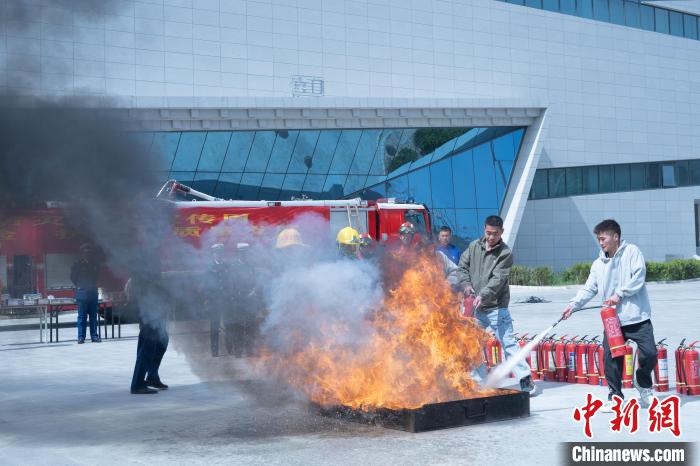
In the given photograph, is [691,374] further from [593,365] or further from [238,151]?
[238,151]

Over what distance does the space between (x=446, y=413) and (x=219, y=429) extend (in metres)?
2.16

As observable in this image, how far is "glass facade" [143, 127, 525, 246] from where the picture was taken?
29516mm

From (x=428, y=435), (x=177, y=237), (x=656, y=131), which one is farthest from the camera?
(x=656, y=131)

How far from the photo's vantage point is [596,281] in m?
8.09

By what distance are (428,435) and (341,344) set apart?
3.94 ft

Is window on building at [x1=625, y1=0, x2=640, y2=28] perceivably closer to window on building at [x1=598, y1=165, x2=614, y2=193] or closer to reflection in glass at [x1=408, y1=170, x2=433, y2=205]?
window on building at [x1=598, y1=165, x2=614, y2=193]

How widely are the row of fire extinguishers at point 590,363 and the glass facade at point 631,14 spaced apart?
31.0m

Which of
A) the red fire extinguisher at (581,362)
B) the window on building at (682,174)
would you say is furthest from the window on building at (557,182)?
the red fire extinguisher at (581,362)

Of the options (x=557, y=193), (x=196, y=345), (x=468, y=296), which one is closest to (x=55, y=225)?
(x=196, y=345)

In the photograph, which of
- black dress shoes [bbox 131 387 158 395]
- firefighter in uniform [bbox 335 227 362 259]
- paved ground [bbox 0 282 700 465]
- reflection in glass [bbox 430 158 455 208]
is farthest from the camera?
reflection in glass [bbox 430 158 455 208]

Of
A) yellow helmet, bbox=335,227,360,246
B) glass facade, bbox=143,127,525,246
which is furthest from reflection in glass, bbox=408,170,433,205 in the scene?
yellow helmet, bbox=335,227,360,246

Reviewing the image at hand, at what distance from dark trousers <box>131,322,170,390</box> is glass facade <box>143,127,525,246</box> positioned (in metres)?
17.8

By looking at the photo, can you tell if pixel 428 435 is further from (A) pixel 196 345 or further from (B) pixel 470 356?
(A) pixel 196 345

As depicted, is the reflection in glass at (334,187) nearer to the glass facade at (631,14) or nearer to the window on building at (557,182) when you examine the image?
the window on building at (557,182)
